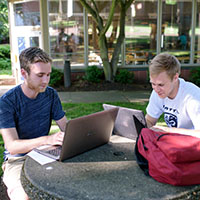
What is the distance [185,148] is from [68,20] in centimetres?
1018

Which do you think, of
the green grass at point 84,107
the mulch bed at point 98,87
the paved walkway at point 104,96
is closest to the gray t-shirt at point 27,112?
the green grass at point 84,107

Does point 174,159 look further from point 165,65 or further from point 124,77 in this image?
point 124,77

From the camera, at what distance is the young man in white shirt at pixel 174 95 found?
251cm

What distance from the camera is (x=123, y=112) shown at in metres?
2.55

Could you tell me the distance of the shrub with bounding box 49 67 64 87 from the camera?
10140mm

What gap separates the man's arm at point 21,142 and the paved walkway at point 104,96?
561cm

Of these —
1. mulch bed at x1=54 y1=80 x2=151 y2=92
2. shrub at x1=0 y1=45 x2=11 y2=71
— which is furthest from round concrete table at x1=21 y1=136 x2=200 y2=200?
shrub at x1=0 y1=45 x2=11 y2=71

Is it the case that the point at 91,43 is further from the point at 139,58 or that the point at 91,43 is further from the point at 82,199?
the point at 82,199

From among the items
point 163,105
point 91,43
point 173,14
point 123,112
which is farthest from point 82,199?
point 173,14

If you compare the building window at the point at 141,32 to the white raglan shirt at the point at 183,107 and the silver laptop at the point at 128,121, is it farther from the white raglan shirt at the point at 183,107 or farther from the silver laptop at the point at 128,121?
the silver laptop at the point at 128,121

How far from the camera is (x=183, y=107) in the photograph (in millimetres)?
2637

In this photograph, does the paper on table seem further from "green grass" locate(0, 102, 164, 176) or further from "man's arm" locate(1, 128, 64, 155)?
→ "green grass" locate(0, 102, 164, 176)

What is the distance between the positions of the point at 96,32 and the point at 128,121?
922 centimetres

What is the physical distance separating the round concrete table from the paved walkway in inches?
229
